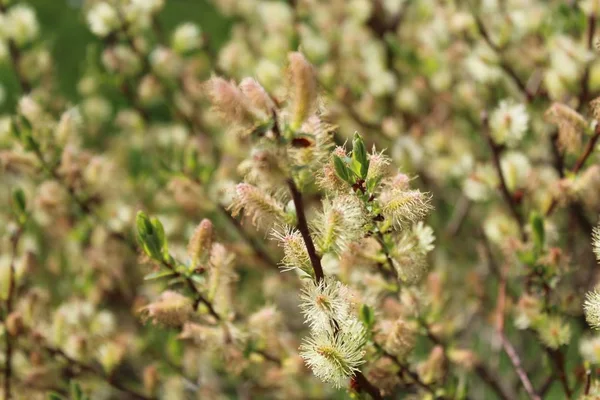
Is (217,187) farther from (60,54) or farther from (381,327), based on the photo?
(60,54)

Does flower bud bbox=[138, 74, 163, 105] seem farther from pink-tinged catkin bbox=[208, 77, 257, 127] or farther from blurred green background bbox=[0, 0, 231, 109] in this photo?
blurred green background bbox=[0, 0, 231, 109]

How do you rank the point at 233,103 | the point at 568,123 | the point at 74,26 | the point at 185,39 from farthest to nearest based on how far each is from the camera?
the point at 74,26, the point at 185,39, the point at 568,123, the point at 233,103

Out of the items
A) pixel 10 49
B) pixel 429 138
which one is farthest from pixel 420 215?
pixel 10 49

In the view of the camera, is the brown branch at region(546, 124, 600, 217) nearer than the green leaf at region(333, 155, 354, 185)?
No

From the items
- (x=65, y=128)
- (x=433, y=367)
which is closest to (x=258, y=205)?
(x=433, y=367)

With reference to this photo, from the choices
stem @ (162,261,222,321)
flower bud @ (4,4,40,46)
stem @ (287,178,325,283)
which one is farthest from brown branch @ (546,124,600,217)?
flower bud @ (4,4,40,46)

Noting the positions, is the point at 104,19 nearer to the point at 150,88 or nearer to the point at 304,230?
the point at 150,88
